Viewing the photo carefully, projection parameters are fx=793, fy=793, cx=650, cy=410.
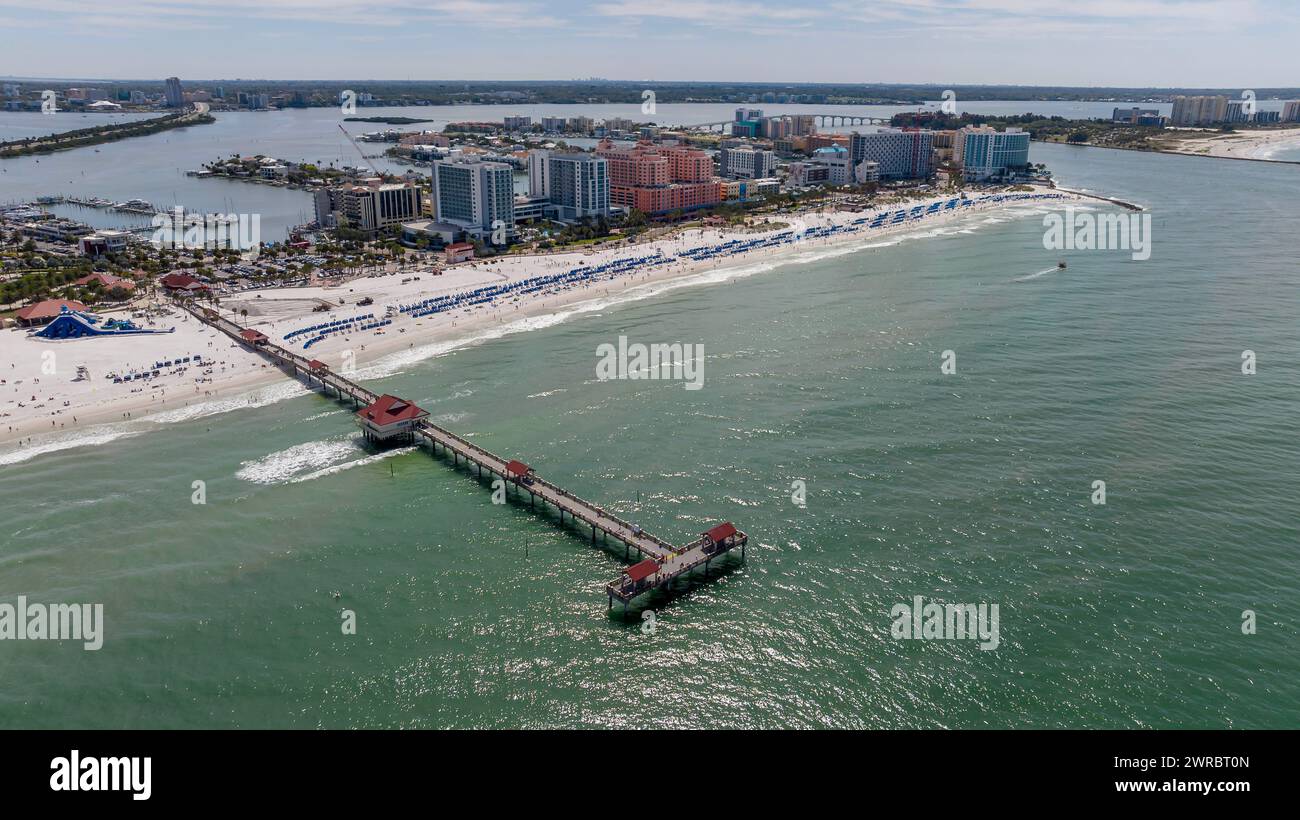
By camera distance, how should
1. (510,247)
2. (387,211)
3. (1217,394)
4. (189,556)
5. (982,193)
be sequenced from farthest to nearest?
(982,193) → (387,211) → (510,247) → (1217,394) → (189,556)

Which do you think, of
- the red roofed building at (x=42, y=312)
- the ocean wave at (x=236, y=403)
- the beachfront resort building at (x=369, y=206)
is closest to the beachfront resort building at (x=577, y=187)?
the beachfront resort building at (x=369, y=206)

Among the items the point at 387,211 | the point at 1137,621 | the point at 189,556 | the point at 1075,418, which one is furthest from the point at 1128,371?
the point at 387,211

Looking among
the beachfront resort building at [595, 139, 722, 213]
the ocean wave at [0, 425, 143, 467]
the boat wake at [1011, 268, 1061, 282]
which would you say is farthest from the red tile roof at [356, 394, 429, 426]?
the beachfront resort building at [595, 139, 722, 213]

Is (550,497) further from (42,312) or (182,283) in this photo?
(182,283)

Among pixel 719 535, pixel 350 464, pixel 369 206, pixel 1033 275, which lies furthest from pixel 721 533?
pixel 369 206

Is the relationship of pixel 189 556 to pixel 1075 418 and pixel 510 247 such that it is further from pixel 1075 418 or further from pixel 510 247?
pixel 510 247

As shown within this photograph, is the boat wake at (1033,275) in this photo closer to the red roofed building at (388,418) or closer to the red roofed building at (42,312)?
the red roofed building at (388,418)

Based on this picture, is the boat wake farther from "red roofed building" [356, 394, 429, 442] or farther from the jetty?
"red roofed building" [356, 394, 429, 442]
